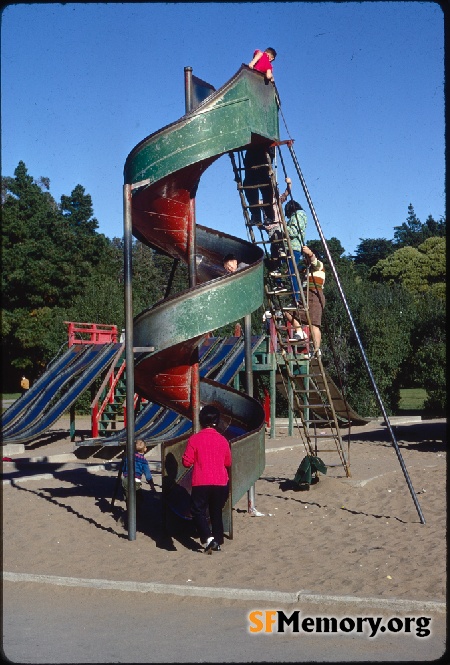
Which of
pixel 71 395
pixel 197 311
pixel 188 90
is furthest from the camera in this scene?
pixel 71 395

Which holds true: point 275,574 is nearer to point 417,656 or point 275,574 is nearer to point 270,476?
point 417,656

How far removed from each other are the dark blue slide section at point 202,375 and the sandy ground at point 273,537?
5525 mm

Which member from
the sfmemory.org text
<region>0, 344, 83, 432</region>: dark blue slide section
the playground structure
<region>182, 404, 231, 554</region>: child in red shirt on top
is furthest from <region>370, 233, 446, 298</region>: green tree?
the sfmemory.org text

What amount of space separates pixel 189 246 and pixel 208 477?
354cm

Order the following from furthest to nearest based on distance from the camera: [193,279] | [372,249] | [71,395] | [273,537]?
[372,249]
[71,395]
[193,279]
[273,537]

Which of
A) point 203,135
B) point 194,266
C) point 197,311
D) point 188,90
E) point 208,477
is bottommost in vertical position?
point 208,477

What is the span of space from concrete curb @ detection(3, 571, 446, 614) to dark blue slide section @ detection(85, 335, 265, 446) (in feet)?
33.2

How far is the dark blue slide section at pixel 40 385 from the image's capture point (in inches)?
869

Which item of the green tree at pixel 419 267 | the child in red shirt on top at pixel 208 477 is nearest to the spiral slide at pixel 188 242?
the child in red shirt on top at pixel 208 477

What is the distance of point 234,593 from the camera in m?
7.27

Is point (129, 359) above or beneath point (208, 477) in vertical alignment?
above

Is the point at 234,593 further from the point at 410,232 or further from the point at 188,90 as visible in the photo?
the point at 410,232

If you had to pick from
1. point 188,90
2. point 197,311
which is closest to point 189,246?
point 197,311

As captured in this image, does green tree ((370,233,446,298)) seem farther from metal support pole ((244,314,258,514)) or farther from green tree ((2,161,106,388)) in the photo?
metal support pole ((244,314,258,514))
